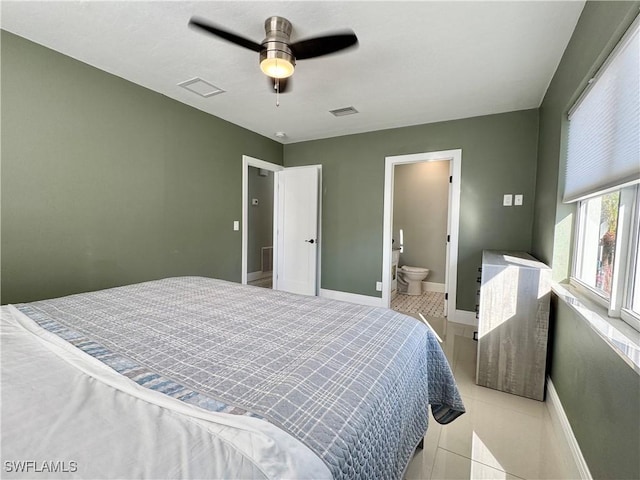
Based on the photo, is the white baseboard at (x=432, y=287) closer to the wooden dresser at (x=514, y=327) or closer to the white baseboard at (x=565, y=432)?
the wooden dresser at (x=514, y=327)

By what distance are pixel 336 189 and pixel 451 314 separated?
2260mm

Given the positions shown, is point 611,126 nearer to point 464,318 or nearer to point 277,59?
point 277,59

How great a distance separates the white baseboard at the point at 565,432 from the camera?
4.19 ft

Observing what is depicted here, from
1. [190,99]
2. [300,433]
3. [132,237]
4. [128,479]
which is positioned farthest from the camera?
[190,99]

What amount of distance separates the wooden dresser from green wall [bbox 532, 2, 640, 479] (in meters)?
0.10

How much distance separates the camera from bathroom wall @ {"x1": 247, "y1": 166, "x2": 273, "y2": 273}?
5.45 m

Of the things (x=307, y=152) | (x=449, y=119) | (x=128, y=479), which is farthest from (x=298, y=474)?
(x=307, y=152)

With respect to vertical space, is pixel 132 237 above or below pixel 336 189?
below

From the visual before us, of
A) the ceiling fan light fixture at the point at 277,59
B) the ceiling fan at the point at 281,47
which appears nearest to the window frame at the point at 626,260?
the ceiling fan at the point at 281,47

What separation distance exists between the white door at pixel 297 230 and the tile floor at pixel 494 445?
2.57 m

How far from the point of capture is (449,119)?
3344 millimetres

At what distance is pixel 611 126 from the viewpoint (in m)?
1.30

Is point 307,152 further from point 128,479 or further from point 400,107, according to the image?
point 128,479

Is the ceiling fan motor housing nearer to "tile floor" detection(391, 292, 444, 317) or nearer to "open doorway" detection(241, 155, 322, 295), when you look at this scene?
"open doorway" detection(241, 155, 322, 295)
